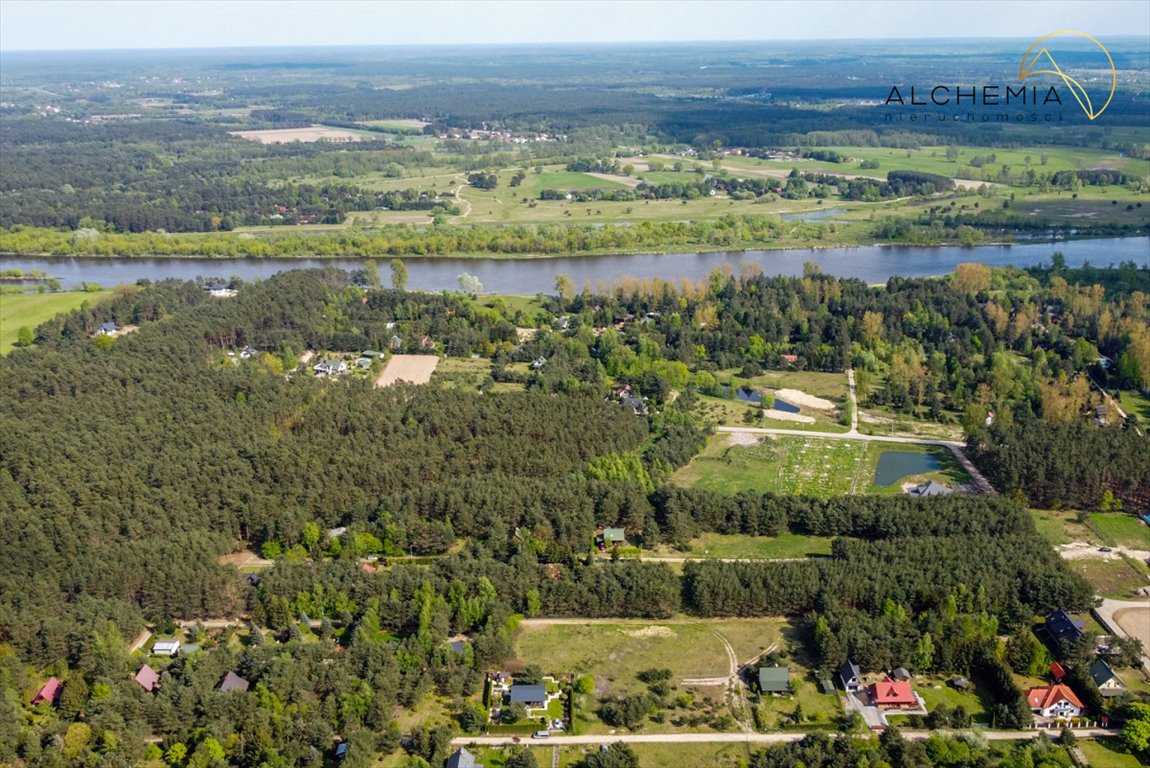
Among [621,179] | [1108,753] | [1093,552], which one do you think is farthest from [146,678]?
[621,179]

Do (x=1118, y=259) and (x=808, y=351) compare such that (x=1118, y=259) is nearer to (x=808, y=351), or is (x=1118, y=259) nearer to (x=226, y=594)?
(x=808, y=351)

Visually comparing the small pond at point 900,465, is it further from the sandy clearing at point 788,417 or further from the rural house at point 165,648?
the rural house at point 165,648

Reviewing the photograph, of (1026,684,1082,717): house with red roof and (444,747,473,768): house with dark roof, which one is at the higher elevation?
(1026,684,1082,717): house with red roof

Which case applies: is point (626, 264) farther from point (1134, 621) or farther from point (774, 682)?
point (774, 682)

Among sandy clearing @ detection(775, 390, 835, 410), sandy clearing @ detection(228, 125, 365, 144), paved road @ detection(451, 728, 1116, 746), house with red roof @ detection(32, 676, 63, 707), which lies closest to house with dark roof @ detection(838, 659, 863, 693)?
paved road @ detection(451, 728, 1116, 746)

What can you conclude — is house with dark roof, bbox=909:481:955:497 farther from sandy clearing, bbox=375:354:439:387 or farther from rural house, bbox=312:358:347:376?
rural house, bbox=312:358:347:376

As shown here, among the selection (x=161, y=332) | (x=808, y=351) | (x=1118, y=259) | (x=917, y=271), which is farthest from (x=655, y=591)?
(x=1118, y=259)
